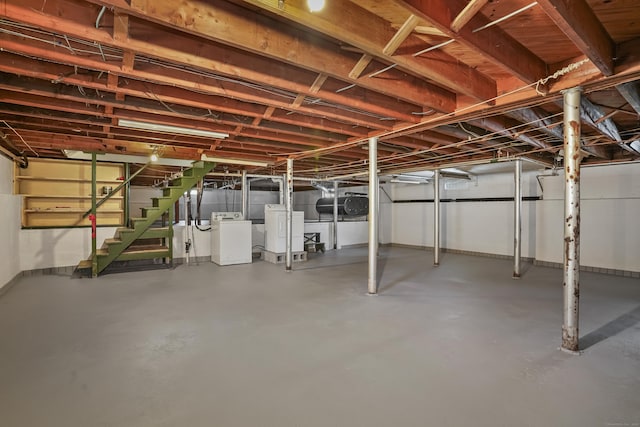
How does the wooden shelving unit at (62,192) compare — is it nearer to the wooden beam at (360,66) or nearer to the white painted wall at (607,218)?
the wooden beam at (360,66)

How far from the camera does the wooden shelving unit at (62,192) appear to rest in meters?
5.55

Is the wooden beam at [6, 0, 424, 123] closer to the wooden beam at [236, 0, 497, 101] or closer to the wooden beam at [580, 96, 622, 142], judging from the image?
the wooden beam at [236, 0, 497, 101]

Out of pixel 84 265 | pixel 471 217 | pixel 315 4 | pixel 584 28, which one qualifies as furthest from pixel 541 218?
pixel 84 265

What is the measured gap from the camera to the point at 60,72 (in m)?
2.40

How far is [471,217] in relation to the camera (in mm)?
7961

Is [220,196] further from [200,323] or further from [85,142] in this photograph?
[200,323]

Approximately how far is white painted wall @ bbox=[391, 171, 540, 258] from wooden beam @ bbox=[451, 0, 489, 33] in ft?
21.4

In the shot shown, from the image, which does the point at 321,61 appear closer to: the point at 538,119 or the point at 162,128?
the point at 162,128

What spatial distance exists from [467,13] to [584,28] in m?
0.74

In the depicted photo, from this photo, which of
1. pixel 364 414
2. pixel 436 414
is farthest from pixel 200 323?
pixel 436 414

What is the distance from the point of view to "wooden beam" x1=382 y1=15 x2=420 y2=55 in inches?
69.4

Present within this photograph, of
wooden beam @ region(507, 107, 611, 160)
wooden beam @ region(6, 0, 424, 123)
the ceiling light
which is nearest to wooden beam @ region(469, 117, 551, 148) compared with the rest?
Answer: wooden beam @ region(507, 107, 611, 160)

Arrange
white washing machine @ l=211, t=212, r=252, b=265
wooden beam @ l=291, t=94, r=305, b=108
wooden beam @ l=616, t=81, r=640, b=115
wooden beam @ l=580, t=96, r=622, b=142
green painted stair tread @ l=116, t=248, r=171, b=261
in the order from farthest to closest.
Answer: white washing machine @ l=211, t=212, r=252, b=265, green painted stair tread @ l=116, t=248, r=171, b=261, wooden beam @ l=580, t=96, r=622, b=142, wooden beam @ l=291, t=94, r=305, b=108, wooden beam @ l=616, t=81, r=640, b=115

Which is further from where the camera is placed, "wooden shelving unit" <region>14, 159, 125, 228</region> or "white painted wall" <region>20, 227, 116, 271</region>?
"wooden shelving unit" <region>14, 159, 125, 228</region>
